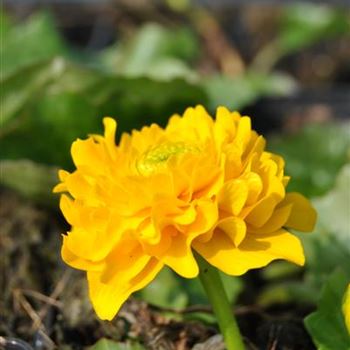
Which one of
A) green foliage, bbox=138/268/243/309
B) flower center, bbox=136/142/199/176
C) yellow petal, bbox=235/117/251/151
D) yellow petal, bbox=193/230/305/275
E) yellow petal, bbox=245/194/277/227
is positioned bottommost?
→ green foliage, bbox=138/268/243/309

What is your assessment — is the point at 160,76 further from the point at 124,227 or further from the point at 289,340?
the point at 124,227

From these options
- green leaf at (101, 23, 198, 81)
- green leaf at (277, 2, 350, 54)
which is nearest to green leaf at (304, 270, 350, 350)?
green leaf at (101, 23, 198, 81)

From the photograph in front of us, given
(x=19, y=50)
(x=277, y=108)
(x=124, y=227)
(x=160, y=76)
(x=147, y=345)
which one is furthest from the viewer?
(x=277, y=108)

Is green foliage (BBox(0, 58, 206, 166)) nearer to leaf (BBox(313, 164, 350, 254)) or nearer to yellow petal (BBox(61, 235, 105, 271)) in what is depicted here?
leaf (BBox(313, 164, 350, 254))

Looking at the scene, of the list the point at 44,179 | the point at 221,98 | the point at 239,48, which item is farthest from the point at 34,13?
the point at 44,179

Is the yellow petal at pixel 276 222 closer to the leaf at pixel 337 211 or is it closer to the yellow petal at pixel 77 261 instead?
the yellow petal at pixel 77 261
